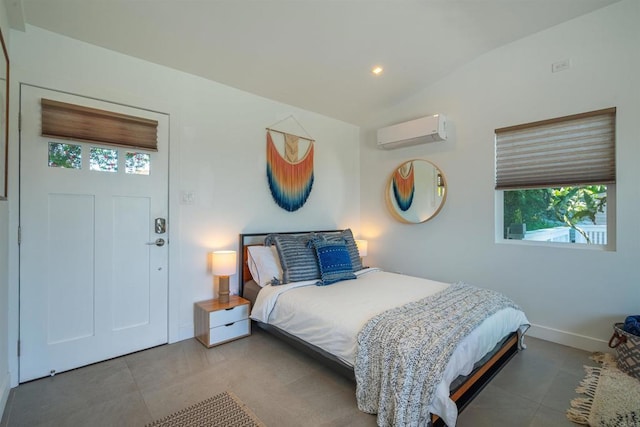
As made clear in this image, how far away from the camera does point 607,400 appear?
189cm

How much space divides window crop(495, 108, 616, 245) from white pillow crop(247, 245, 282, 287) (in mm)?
2519

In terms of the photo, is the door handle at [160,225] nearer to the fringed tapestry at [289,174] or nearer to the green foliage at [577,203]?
the fringed tapestry at [289,174]

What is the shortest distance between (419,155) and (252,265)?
8.25ft

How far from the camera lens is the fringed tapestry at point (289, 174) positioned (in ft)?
11.6

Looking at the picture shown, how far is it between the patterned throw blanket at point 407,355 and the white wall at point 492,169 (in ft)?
4.00

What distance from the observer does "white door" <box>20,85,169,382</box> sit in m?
2.14

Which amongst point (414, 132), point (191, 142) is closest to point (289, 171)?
point (191, 142)

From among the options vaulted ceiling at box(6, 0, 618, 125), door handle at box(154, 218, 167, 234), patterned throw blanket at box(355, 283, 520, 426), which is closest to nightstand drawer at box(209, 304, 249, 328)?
door handle at box(154, 218, 167, 234)

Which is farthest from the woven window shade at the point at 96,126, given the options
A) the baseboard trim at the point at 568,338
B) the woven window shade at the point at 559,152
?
the baseboard trim at the point at 568,338

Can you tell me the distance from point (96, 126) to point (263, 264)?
1.84 meters

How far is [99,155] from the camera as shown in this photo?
241 cm

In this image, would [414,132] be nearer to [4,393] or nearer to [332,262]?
[332,262]

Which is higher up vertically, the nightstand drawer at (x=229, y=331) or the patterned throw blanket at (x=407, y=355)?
the patterned throw blanket at (x=407, y=355)

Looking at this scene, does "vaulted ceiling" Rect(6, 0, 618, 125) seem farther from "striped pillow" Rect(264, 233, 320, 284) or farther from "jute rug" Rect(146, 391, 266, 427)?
"jute rug" Rect(146, 391, 266, 427)
